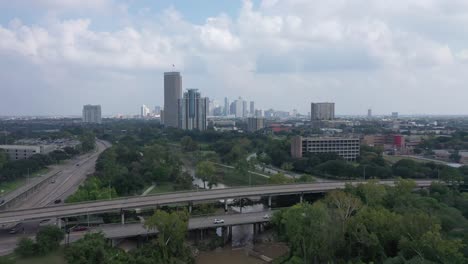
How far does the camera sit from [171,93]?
88.8 meters

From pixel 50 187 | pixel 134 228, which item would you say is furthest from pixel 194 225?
pixel 50 187

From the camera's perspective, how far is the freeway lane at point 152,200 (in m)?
14.7

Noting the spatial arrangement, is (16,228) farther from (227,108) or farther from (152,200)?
(227,108)

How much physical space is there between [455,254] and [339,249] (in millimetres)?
2904

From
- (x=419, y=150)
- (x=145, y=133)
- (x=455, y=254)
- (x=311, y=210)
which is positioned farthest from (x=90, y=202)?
(x=145, y=133)

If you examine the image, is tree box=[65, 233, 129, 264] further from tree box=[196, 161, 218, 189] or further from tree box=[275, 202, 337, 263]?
tree box=[196, 161, 218, 189]

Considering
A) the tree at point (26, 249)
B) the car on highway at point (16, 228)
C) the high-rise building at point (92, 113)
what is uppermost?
the high-rise building at point (92, 113)

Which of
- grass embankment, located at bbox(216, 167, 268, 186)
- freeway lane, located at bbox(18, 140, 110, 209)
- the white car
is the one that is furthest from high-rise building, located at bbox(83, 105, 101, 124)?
the white car

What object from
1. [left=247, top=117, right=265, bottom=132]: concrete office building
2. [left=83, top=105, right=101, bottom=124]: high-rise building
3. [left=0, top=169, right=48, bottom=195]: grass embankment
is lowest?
[left=0, top=169, right=48, bottom=195]: grass embankment

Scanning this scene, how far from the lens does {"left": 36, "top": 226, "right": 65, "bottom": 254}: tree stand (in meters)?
11.6

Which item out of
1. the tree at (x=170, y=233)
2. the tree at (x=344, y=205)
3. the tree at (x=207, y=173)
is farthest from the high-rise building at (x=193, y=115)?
the tree at (x=170, y=233)

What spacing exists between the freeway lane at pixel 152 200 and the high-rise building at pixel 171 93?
6586 centimetres

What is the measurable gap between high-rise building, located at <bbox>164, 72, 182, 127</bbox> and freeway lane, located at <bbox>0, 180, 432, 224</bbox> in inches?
2593

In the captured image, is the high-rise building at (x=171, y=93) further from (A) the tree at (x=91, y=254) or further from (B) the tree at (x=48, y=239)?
(A) the tree at (x=91, y=254)
